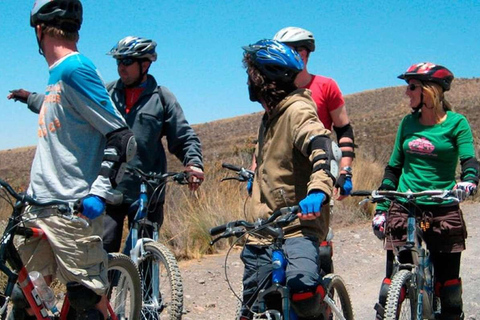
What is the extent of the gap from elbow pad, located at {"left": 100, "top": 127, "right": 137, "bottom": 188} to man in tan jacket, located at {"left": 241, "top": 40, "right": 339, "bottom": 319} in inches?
29.5

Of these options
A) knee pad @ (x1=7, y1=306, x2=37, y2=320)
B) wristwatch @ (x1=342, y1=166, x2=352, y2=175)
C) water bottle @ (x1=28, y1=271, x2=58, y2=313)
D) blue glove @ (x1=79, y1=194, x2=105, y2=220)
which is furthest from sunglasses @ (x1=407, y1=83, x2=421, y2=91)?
knee pad @ (x1=7, y1=306, x2=37, y2=320)

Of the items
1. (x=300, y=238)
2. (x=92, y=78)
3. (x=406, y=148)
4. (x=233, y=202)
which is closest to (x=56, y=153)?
(x=92, y=78)

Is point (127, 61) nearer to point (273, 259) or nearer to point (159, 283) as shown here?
point (159, 283)

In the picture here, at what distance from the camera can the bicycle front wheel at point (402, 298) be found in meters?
4.36

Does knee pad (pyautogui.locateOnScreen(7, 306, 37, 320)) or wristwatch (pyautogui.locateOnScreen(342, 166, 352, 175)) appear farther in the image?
wristwatch (pyautogui.locateOnScreen(342, 166, 352, 175))

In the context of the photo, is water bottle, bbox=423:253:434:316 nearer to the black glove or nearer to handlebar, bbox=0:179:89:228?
handlebar, bbox=0:179:89:228

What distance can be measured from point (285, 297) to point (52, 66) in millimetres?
1764

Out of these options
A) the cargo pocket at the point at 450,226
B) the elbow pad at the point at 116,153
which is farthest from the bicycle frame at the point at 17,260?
the cargo pocket at the point at 450,226

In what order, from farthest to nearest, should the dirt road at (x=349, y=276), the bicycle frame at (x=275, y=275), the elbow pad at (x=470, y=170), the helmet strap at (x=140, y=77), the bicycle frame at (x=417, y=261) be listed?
the dirt road at (x=349, y=276) → the helmet strap at (x=140, y=77) → the elbow pad at (x=470, y=170) → the bicycle frame at (x=417, y=261) → the bicycle frame at (x=275, y=275)

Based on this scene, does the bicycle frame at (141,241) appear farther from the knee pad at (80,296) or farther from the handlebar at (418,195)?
the handlebar at (418,195)

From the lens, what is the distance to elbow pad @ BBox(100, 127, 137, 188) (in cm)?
362

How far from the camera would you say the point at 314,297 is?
3562 mm

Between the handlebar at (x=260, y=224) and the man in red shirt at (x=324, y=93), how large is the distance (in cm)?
179

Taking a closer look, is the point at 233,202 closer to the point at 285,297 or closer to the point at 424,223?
the point at 424,223
